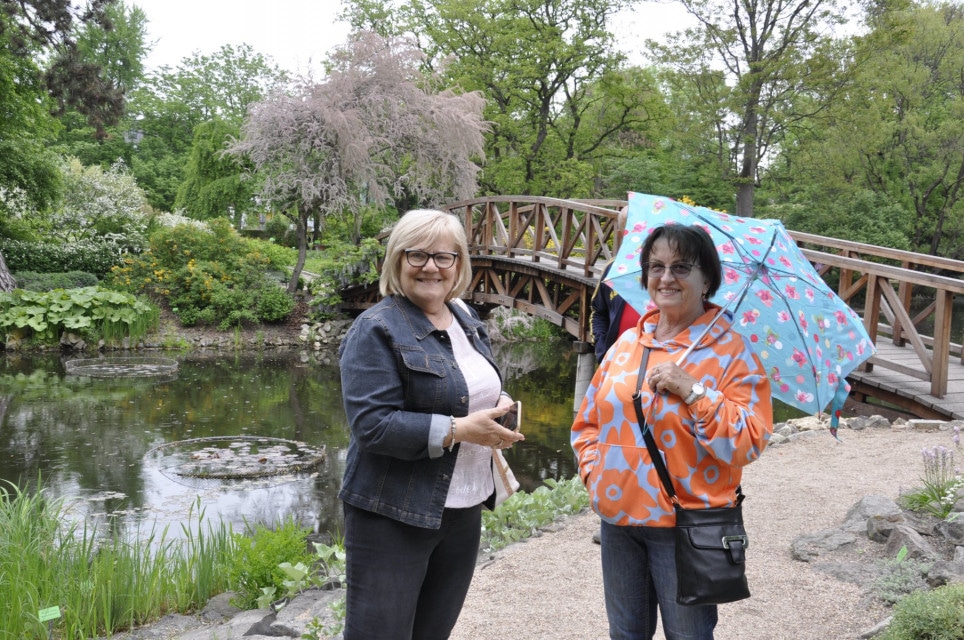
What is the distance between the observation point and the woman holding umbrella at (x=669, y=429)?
173 cm

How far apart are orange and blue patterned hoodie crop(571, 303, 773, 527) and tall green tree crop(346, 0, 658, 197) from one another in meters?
17.9

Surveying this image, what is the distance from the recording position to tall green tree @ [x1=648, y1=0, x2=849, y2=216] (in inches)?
682

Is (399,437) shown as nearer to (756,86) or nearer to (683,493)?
(683,493)

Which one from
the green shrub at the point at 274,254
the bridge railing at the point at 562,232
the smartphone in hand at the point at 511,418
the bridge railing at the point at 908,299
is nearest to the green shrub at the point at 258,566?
the smartphone in hand at the point at 511,418

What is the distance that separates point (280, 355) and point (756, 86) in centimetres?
1272

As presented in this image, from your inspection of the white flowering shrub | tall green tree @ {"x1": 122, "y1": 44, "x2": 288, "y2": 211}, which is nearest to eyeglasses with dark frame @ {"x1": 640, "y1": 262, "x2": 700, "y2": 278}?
the white flowering shrub

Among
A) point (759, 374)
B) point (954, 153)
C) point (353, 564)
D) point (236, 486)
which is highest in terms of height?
point (954, 153)

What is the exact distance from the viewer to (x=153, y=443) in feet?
28.1

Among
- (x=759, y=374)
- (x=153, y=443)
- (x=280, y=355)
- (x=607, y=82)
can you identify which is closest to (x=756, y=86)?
(x=607, y=82)

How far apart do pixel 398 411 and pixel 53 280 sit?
1661 centimetres

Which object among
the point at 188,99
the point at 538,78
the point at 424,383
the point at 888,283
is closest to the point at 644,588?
the point at 424,383

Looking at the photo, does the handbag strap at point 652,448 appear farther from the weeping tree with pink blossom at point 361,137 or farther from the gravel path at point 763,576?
the weeping tree with pink blossom at point 361,137

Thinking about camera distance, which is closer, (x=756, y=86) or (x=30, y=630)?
(x=30, y=630)

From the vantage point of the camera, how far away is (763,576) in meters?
3.35
